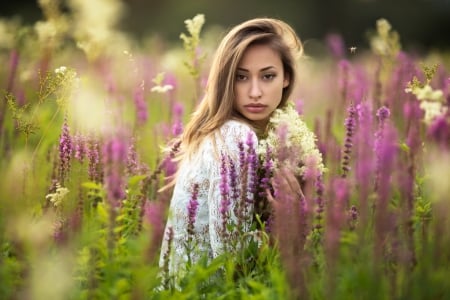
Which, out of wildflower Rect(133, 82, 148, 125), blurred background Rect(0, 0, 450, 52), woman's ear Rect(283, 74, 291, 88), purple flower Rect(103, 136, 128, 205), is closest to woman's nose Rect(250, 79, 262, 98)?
woman's ear Rect(283, 74, 291, 88)

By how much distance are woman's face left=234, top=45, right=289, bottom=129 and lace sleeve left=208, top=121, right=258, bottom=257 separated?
18 centimetres

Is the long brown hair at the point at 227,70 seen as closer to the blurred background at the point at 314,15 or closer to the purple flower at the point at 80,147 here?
the purple flower at the point at 80,147

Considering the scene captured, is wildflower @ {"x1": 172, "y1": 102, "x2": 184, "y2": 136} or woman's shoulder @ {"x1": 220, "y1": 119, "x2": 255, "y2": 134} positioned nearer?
woman's shoulder @ {"x1": 220, "y1": 119, "x2": 255, "y2": 134}

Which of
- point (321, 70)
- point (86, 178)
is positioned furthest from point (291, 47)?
point (321, 70)

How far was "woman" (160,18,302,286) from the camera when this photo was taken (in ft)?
9.36

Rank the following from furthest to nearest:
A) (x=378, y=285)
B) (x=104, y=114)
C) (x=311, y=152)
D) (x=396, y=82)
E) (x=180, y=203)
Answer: (x=396, y=82)
(x=104, y=114)
(x=180, y=203)
(x=311, y=152)
(x=378, y=285)

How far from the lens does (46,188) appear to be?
355 centimetres

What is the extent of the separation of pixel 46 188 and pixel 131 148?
503mm

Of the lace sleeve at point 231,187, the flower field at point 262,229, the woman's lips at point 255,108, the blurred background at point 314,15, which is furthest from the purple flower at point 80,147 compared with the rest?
the blurred background at point 314,15

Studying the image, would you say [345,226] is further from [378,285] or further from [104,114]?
[104,114]

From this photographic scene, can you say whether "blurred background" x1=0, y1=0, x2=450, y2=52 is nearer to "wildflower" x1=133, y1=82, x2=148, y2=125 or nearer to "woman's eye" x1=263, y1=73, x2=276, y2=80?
"wildflower" x1=133, y1=82, x2=148, y2=125

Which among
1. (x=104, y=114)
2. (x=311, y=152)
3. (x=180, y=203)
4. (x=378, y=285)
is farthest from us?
(x=104, y=114)

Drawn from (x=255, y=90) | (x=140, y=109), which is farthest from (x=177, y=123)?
(x=255, y=90)

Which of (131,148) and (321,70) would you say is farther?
(321,70)
